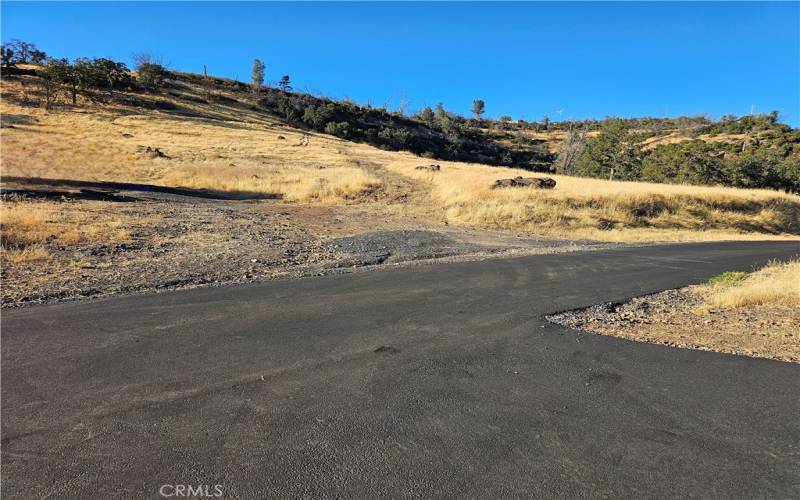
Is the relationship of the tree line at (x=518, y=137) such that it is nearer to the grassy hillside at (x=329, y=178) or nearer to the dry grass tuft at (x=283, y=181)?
the grassy hillside at (x=329, y=178)

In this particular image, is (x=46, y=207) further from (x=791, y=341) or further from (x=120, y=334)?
(x=791, y=341)

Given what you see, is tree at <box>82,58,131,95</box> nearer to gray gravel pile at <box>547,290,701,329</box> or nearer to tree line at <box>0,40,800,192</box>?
tree line at <box>0,40,800,192</box>

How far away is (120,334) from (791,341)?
27.6 ft

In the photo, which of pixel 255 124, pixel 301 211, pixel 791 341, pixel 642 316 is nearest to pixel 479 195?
pixel 301 211

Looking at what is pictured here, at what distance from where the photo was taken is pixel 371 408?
12.8 feet

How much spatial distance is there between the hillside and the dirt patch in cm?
593

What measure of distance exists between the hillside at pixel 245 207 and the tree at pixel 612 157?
1957 cm

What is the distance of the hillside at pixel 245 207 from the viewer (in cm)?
1067

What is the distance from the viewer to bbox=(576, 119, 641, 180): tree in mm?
51906

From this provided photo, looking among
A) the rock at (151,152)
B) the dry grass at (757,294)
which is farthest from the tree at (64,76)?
the dry grass at (757,294)

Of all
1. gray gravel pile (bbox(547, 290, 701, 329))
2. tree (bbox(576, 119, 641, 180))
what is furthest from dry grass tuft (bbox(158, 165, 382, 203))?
tree (bbox(576, 119, 641, 180))

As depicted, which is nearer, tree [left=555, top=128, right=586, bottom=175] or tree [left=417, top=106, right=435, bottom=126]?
tree [left=555, top=128, right=586, bottom=175]

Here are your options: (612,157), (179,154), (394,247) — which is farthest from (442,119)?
(394,247)

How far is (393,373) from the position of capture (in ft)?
15.3
